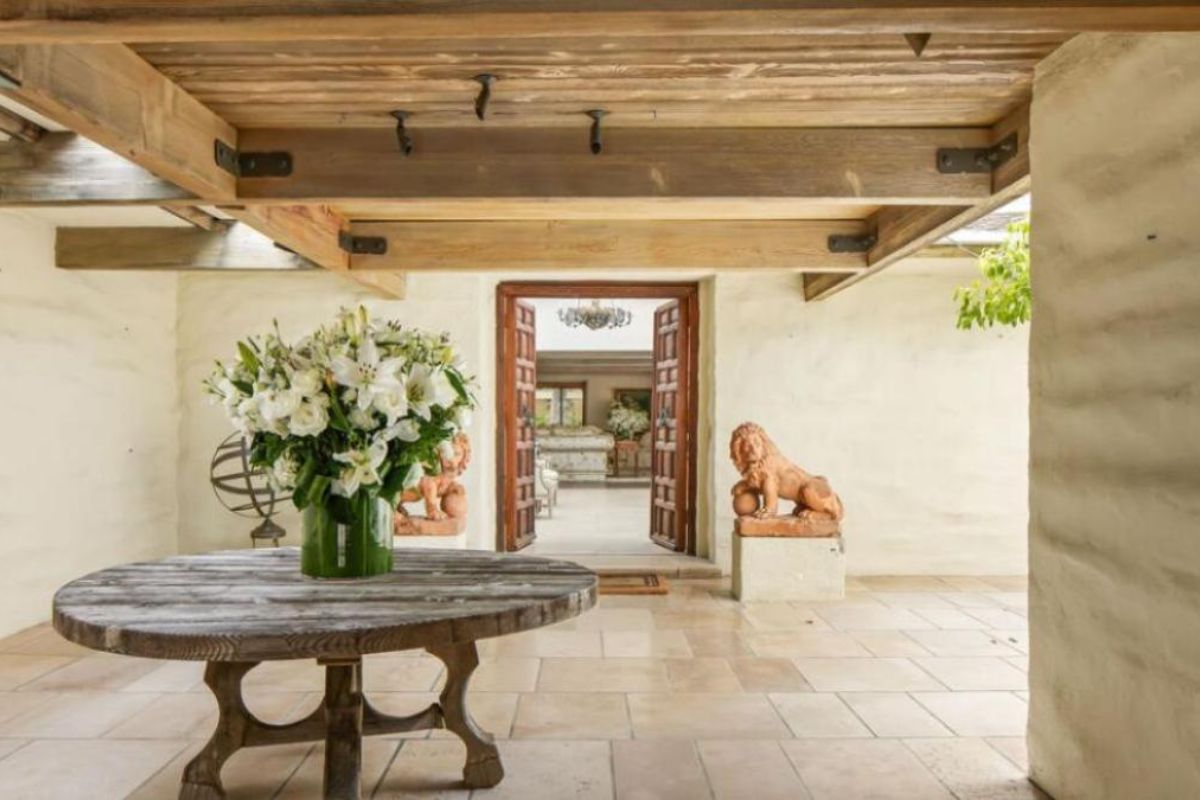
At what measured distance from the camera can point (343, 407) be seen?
80.5 inches

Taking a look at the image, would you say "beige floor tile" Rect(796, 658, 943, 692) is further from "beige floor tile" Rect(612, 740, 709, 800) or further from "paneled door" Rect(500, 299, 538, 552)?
"paneled door" Rect(500, 299, 538, 552)

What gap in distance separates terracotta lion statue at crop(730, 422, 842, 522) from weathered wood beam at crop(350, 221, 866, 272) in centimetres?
118

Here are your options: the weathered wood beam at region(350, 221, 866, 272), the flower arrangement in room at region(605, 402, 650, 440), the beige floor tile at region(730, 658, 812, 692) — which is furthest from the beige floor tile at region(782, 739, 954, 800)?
the flower arrangement in room at region(605, 402, 650, 440)

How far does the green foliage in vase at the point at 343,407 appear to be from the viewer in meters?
2.01

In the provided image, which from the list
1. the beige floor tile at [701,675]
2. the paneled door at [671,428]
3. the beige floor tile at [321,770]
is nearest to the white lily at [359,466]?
the beige floor tile at [321,770]

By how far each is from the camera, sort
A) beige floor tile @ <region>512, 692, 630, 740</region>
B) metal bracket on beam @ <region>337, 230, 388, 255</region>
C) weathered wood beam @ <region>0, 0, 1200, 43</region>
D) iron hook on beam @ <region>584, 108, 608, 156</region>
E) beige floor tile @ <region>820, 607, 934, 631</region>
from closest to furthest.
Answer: weathered wood beam @ <region>0, 0, 1200, 43</region> → iron hook on beam @ <region>584, 108, 608, 156</region> → beige floor tile @ <region>512, 692, 630, 740</region> → beige floor tile @ <region>820, 607, 934, 631</region> → metal bracket on beam @ <region>337, 230, 388, 255</region>

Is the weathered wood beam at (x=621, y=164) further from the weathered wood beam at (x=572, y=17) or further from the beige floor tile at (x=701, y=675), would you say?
the beige floor tile at (x=701, y=675)

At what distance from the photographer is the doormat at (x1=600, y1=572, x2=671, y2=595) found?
5.45 meters

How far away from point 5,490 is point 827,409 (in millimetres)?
5279

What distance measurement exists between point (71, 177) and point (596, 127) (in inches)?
82.1

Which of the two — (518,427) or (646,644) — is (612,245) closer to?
(646,644)

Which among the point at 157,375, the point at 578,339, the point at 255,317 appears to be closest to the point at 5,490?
the point at 157,375

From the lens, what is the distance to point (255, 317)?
6.14 metres

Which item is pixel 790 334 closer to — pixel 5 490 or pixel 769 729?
pixel 769 729
